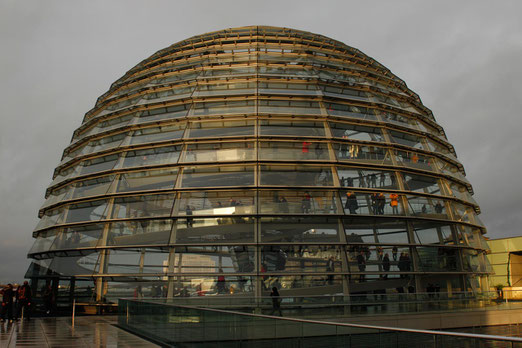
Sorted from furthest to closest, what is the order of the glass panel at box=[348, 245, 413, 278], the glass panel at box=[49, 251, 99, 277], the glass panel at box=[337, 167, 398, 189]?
the glass panel at box=[337, 167, 398, 189] < the glass panel at box=[49, 251, 99, 277] < the glass panel at box=[348, 245, 413, 278]

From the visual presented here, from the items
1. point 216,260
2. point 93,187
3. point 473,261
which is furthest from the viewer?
point 93,187

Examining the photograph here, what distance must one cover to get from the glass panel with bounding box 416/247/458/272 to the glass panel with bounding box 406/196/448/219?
56.5 inches

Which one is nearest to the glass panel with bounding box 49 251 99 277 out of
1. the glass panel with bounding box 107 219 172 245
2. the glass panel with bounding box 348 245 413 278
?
the glass panel with bounding box 107 219 172 245

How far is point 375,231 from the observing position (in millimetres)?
16844

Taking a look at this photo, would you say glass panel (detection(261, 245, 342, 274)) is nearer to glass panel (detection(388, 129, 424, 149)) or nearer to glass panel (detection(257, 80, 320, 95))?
glass panel (detection(388, 129, 424, 149))

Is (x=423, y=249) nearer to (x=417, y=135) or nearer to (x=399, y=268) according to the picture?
(x=399, y=268)

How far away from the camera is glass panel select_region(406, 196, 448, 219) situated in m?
17.7

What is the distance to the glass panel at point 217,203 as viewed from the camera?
54.7 feet

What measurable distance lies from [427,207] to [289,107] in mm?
7248

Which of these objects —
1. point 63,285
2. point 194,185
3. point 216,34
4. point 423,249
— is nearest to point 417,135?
point 423,249

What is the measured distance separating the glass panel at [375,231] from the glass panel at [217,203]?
12.1 ft

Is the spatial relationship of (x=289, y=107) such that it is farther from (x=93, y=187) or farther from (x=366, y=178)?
(x=93, y=187)

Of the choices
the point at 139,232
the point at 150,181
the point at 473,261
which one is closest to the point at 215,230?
the point at 139,232

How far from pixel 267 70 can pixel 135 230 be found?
10.2 metres
